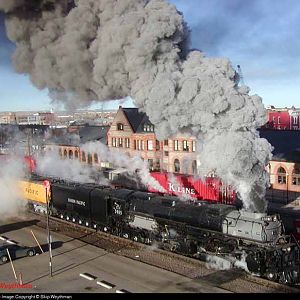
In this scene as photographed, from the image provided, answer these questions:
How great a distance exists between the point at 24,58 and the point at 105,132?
3763 centimetres

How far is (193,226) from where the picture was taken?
2155cm

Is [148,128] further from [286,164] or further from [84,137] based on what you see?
[286,164]

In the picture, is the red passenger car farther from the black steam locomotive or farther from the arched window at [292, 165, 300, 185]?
the arched window at [292, 165, 300, 185]

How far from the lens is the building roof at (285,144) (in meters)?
42.1

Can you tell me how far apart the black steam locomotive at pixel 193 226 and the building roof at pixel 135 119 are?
24950mm

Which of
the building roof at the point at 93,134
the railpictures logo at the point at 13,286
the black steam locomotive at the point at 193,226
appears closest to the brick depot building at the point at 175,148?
the building roof at the point at 93,134

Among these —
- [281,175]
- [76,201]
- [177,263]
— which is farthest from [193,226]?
[281,175]

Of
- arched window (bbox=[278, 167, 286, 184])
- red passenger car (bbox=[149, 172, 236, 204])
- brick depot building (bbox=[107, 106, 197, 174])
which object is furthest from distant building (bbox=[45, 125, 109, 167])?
red passenger car (bbox=[149, 172, 236, 204])

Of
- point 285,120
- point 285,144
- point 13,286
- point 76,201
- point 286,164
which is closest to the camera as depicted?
point 13,286

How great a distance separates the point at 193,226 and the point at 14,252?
399 inches

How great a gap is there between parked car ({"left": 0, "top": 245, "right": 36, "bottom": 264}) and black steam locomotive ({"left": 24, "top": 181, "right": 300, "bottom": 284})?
5.77 meters

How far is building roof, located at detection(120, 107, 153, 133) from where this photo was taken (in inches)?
2186
